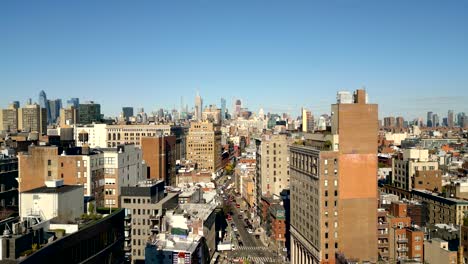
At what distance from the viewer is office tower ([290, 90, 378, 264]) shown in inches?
2766

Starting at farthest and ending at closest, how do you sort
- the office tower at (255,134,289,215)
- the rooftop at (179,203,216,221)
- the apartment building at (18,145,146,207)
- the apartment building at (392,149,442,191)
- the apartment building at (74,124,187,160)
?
1. the apartment building at (74,124,187,160)
2. the office tower at (255,134,289,215)
3. the apartment building at (392,149,442,191)
4. the rooftop at (179,203,216,221)
5. the apartment building at (18,145,146,207)

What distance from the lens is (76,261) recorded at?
39.3 metres

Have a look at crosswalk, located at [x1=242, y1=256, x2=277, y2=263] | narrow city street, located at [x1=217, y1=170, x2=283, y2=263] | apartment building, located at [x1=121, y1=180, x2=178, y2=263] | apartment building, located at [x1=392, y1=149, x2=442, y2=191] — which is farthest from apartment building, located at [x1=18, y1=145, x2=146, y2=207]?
apartment building, located at [x1=392, y1=149, x2=442, y2=191]

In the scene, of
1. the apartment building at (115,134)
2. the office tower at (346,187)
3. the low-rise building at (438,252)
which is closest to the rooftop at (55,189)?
the office tower at (346,187)

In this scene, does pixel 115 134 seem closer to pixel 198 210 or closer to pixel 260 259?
pixel 260 259

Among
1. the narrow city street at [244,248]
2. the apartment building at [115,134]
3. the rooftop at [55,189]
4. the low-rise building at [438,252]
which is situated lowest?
the narrow city street at [244,248]

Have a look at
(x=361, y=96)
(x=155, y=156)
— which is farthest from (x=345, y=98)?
(x=155, y=156)

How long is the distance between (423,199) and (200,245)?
188 feet

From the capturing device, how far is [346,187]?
71000 mm

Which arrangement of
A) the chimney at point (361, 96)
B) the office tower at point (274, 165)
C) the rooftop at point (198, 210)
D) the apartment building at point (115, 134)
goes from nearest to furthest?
1. the chimney at point (361, 96)
2. the rooftop at point (198, 210)
3. the office tower at point (274, 165)
4. the apartment building at point (115, 134)

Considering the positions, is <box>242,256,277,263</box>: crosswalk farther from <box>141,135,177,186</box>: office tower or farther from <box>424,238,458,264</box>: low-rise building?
Answer: <box>141,135,177,186</box>: office tower

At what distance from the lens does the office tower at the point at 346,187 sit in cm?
7025

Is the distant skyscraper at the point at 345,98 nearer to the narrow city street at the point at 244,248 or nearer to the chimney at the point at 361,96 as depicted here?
the chimney at the point at 361,96

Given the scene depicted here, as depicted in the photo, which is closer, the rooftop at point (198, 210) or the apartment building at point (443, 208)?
the rooftop at point (198, 210)
